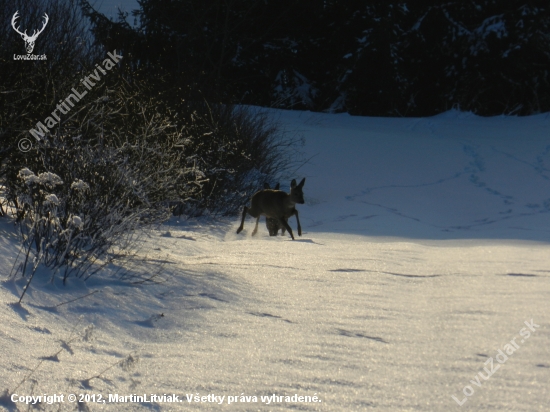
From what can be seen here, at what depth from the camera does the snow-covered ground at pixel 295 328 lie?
3617 millimetres

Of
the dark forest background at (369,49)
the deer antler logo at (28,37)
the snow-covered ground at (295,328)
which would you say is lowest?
the snow-covered ground at (295,328)

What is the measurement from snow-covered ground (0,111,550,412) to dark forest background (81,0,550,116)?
60.2ft

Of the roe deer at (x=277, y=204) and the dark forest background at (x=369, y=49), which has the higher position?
the dark forest background at (x=369, y=49)

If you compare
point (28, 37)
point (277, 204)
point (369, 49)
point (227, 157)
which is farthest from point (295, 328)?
point (369, 49)

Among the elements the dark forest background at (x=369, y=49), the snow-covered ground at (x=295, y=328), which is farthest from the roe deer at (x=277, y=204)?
the dark forest background at (x=369, y=49)

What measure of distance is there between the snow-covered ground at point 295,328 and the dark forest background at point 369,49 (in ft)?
60.2

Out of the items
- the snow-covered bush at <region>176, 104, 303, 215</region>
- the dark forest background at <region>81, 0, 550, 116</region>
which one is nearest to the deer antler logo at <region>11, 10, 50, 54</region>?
the snow-covered bush at <region>176, 104, 303, 215</region>

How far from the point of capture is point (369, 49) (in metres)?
28.0

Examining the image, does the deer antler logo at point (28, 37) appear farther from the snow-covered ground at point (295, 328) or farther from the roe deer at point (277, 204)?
the roe deer at point (277, 204)

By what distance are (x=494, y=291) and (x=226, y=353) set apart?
2689 millimetres

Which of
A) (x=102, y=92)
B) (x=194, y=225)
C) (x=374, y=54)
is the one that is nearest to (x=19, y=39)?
(x=102, y=92)

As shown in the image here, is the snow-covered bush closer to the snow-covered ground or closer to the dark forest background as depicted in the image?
the snow-covered ground

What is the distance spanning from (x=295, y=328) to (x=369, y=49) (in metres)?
24.2

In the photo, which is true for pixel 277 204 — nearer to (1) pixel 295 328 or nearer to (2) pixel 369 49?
(1) pixel 295 328
